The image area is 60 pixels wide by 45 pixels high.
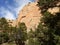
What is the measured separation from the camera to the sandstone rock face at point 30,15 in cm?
A: 5254

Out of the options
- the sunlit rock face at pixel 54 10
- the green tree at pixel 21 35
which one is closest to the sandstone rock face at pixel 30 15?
the sunlit rock face at pixel 54 10

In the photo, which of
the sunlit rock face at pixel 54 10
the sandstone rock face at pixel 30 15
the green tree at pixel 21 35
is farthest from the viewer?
the sandstone rock face at pixel 30 15

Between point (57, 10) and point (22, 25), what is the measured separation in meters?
6.68

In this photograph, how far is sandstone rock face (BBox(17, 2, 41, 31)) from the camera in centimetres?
5254

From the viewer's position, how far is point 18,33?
47750mm

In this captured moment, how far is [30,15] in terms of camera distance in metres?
56.1

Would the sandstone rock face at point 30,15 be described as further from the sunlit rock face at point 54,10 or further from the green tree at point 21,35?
the green tree at point 21,35

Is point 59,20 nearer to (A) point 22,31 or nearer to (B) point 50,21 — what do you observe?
(B) point 50,21

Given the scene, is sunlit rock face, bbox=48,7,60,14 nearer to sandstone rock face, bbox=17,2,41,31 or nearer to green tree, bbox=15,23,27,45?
sandstone rock face, bbox=17,2,41,31

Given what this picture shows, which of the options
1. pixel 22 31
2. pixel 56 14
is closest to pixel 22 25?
pixel 22 31

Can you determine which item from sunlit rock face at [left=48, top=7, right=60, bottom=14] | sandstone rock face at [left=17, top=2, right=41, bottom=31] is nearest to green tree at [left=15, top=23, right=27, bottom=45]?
sandstone rock face at [left=17, top=2, right=41, bottom=31]

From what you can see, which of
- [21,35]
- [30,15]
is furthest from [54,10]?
[21,35]

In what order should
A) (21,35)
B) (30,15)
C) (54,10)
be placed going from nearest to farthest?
(21,35) → (54,10) → (30,15)

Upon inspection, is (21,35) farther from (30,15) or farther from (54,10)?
(30,15)
